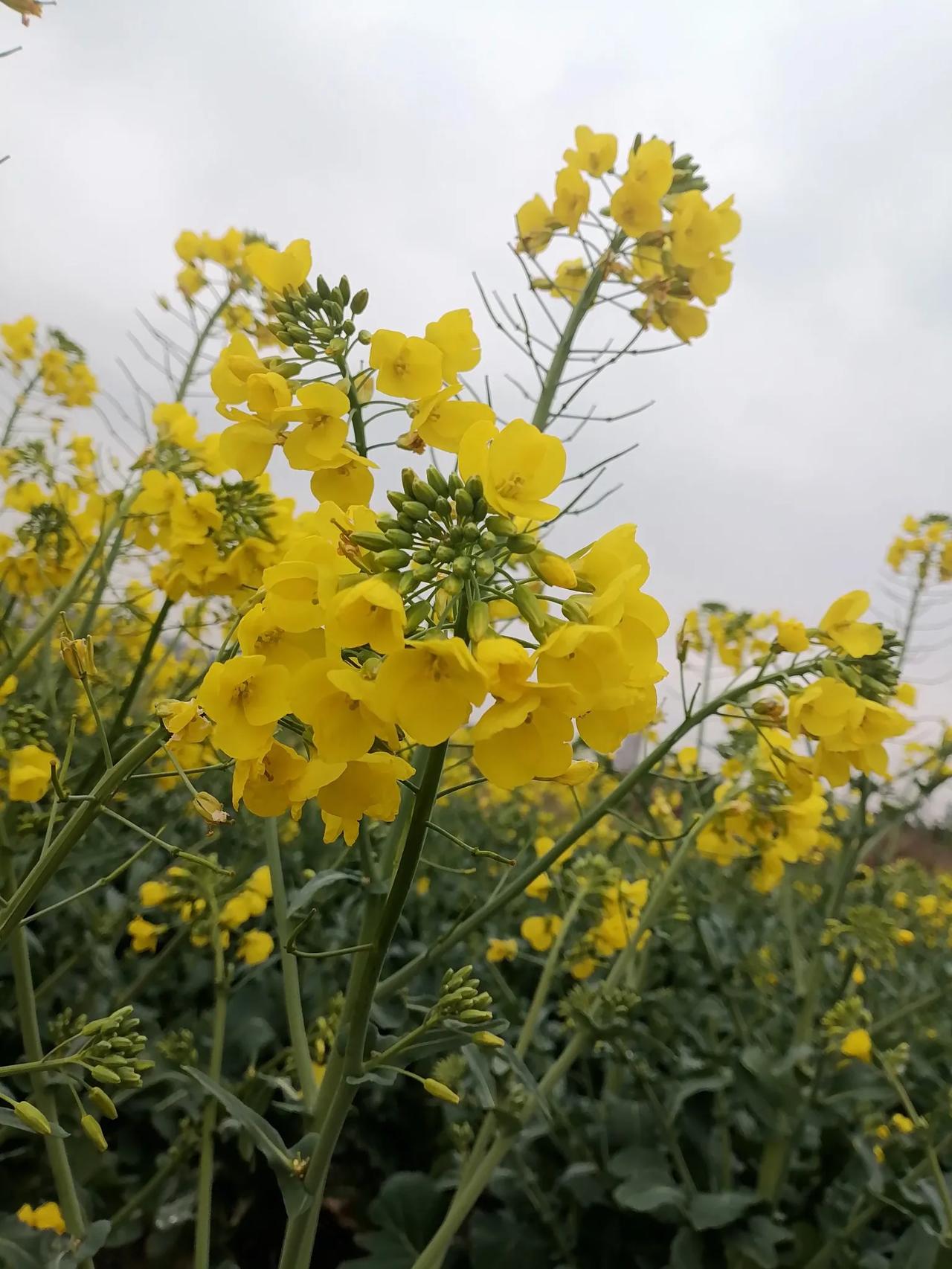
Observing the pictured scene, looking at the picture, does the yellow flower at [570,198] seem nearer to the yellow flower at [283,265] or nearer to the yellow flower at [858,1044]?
the yellow flower at [283,265]

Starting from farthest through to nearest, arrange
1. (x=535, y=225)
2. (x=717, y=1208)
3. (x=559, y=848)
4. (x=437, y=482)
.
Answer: (x=717, y=1208)
(x=535, y=225)
(x=559, y=848)
(x=437, y=482)

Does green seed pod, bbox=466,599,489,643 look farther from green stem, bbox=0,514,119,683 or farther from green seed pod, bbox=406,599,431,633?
green stem, bbox=0,514,119,683

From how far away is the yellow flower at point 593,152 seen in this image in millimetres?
1589

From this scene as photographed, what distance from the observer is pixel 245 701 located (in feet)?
2.48

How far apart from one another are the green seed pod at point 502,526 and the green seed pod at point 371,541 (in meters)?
0.10

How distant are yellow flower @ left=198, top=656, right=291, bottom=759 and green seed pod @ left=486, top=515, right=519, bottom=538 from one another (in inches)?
9.6

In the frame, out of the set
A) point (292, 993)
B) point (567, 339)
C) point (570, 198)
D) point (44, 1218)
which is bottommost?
point (44, 1218)

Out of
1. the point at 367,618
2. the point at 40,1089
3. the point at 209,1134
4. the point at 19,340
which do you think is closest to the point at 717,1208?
the point at 209,1134

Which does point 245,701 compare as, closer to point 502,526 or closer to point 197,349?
point 502,526

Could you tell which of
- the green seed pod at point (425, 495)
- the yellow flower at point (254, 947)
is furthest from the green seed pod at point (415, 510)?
the yellow flower at point (254, 947)

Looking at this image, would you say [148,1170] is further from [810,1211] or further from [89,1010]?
[810,1211]

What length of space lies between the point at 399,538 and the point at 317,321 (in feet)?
1.55

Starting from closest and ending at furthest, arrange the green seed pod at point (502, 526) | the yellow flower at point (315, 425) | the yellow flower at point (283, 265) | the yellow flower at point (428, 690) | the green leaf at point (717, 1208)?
the yellow flower at point (428, 690) < the green seed pod at point (502, 526) < the yellow flower at point (315, 425) < the yellow flower at point (283, 265) < the green leaf at point (717, 1208)

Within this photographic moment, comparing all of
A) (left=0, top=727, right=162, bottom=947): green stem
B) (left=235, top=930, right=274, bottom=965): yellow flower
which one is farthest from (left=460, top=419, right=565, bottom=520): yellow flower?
(left=235, top=930, right=274, bottom=965): yellow flower
